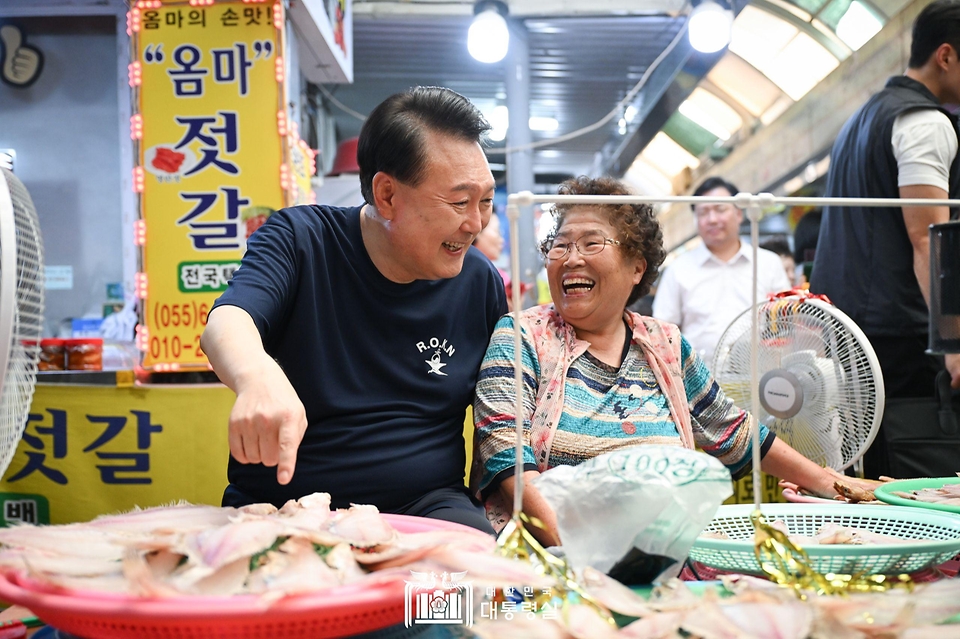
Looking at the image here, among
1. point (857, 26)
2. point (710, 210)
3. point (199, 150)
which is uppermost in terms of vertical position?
point (857, 26)

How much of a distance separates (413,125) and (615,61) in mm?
7414

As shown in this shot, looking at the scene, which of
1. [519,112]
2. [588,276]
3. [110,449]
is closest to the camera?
[588,276]

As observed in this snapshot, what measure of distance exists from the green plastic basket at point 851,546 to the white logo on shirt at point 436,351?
72 centimetres

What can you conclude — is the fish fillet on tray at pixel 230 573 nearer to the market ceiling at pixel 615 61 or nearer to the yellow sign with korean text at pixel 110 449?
the yellow sign with korean text at pixel 110 449

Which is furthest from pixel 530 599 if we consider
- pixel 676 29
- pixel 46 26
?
pixel 676 29

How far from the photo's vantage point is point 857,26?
7980 mm

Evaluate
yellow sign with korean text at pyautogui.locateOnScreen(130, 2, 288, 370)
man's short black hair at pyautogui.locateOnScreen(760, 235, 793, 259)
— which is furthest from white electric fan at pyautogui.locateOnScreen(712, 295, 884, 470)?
man's short black hair at pyautogui.locateOnScreen(760, 235, 793, 259)

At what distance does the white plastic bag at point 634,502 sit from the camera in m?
0.92

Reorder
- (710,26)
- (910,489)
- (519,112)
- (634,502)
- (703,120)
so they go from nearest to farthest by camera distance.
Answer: (634,502) → (910,489) → (710,26) → (519,112) → (703,120)

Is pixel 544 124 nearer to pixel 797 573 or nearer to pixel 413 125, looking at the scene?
pixel 413 125

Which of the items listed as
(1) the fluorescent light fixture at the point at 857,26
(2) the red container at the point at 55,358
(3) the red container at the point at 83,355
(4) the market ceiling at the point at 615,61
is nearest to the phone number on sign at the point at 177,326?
(3) the red container at the point at 83,355

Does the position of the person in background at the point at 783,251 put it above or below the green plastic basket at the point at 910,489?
above

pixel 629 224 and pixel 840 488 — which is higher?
pixel 629 224

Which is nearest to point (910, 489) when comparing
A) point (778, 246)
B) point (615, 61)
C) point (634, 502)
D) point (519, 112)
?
point (634, 502)
